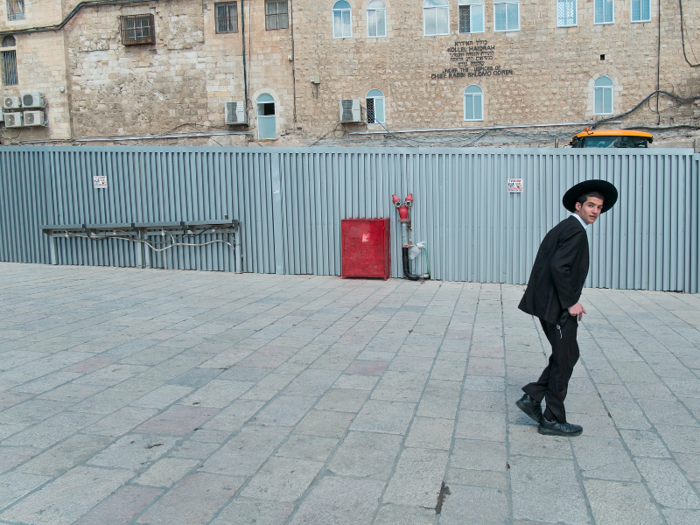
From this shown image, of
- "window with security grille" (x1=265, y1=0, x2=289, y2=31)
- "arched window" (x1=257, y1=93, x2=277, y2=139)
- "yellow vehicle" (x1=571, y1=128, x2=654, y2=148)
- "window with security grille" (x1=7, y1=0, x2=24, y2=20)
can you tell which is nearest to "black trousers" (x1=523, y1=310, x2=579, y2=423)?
"yellow vehicle" (x1=571, y1=128, x2=654, y2=148)

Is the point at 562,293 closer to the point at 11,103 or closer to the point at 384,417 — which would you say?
the point at 384,417

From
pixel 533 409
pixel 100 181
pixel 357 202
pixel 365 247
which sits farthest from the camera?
pixel 100 181

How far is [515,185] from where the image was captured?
10797mm

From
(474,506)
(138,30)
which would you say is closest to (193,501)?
(474,506)

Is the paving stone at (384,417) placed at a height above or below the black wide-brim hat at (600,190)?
below

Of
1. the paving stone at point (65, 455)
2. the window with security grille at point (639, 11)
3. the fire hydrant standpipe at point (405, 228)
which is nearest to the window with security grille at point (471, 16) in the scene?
the window with security grille at point (639, 11)

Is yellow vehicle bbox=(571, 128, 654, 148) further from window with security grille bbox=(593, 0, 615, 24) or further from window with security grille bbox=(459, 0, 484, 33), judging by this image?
window with security grille bbox=(459, 0, 484, 33)

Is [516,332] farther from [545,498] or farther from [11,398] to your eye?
[11,398]

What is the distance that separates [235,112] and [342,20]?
604cm

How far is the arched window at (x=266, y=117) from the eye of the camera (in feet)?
86.5

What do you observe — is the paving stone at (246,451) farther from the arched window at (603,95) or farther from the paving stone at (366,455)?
the arched window at (603,95)

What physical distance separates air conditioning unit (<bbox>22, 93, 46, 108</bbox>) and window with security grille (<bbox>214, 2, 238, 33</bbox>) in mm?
9076

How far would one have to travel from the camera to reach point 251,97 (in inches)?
1039

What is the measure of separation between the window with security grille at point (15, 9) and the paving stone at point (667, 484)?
1300 inches
